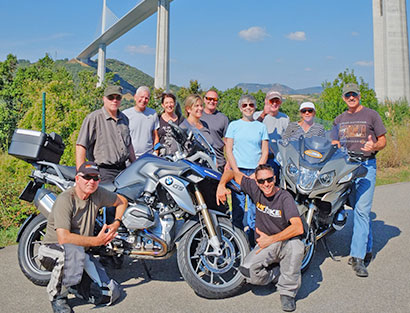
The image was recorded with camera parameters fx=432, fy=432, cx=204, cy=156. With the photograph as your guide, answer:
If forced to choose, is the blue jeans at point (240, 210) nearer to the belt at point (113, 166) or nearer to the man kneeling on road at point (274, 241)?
the man kneeling on road at point (274, 241)

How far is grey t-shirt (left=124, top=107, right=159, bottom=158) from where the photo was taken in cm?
527

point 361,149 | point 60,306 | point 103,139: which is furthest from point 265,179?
point 60,306

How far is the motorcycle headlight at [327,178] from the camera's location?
3914 mm

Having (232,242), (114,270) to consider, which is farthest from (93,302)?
(232,242)

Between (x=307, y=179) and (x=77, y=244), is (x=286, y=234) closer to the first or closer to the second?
(x=307, y=179)

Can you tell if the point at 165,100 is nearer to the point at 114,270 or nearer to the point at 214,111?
the point at 214,111

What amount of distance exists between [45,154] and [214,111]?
225 centimetres

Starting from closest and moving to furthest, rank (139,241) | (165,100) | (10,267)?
1. (139,241)
2. (10,267)
3. (165,100)

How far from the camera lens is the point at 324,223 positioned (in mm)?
4320

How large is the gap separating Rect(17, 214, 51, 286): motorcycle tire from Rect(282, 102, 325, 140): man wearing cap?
2640 millimetres

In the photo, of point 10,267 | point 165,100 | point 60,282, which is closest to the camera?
point 60,282

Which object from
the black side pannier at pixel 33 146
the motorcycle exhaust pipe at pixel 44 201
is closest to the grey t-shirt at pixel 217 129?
the black side pannier at pixel 33 146

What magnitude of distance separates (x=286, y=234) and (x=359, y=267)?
3.96 ft

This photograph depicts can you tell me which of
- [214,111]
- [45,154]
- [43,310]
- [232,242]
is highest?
[214,111]
